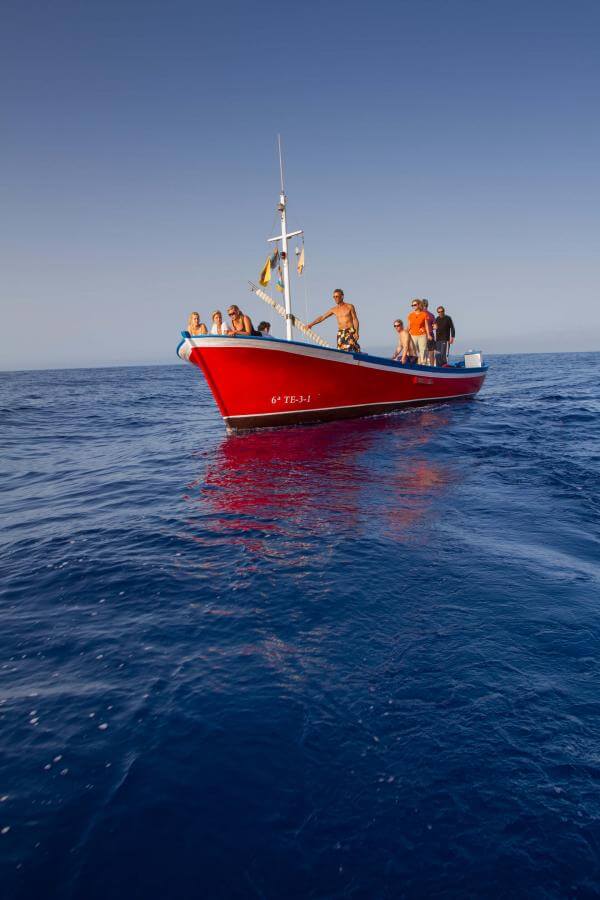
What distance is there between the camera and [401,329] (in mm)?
16734

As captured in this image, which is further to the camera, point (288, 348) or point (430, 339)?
point (430, 339)

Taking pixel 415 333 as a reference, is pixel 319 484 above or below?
below

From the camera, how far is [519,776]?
244 cm

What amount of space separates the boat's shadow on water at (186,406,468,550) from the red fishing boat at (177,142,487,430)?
2.63 ft

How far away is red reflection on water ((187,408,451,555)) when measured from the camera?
632cm

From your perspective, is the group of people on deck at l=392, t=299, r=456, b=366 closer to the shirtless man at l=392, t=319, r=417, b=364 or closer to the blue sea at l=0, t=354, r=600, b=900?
the shirtless man at l=392, t=319, r=417, b=364

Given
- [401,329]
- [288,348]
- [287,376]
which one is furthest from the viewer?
[401,329]

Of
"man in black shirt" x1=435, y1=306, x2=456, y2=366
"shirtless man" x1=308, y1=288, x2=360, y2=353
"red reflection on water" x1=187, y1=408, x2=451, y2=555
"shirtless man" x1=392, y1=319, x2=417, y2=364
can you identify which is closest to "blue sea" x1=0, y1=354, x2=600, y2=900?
"red reflection on water" x1=187, y1=408, x2=451, y2=555

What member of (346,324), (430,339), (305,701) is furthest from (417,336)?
(305,701)

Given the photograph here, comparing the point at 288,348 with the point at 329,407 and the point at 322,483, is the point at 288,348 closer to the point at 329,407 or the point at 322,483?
the point at 329,407

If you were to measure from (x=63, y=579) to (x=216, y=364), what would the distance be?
885cm

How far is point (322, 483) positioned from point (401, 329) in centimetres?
1000

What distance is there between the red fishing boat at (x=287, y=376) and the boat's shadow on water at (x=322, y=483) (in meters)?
0.80

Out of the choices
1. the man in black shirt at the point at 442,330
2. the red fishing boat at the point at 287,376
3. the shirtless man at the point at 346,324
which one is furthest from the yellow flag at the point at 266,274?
the man in black shirt at the point at 442,330
